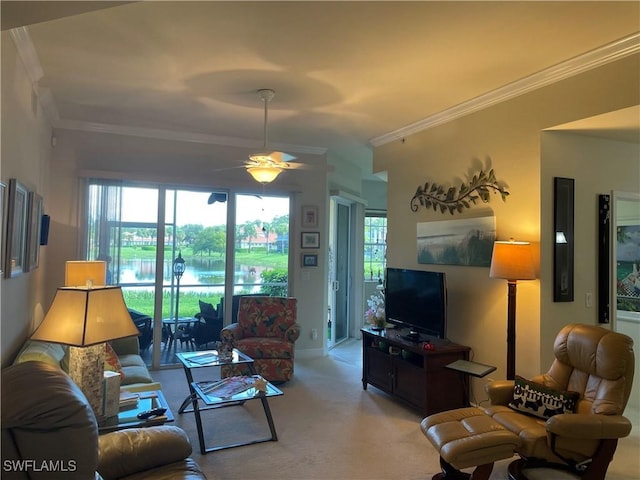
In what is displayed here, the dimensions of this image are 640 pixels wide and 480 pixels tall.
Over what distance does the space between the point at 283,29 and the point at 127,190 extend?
10.6 ft

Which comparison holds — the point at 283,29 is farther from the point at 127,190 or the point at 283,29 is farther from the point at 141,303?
the point at 141,303

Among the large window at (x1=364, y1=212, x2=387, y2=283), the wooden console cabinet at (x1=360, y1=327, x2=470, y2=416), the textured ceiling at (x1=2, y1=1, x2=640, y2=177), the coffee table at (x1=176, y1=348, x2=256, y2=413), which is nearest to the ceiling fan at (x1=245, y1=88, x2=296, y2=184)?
the textured ceiling at (x1=2, y1=1, x2=640, y2=177)

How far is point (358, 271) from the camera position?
7148mm

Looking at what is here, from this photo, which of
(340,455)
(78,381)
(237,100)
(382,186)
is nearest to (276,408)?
(340,455)

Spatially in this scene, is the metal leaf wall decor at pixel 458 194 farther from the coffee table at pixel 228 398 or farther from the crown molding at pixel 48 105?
the crown molding at pixel 48 105

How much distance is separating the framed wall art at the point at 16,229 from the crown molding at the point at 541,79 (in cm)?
357

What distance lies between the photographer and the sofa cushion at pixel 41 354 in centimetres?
276

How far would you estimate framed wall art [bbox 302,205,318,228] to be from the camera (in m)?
5.95

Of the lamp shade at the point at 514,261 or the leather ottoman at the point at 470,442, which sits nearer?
the leather ottoman at the point at 470,442

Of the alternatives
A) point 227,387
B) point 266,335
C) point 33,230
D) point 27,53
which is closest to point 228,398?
point 227,387

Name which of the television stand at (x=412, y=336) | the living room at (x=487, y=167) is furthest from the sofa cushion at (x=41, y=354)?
the television stand at (x=412, y=336)

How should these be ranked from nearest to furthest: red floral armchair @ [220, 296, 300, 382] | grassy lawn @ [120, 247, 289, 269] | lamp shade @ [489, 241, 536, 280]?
lamp shade @ [489, 241, 536, 280]
red floral armchair @ [220, 296, 300, 382]
grassy lawn @ [120, 247, 289, 269]

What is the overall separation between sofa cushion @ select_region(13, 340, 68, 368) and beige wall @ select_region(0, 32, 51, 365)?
0.10m

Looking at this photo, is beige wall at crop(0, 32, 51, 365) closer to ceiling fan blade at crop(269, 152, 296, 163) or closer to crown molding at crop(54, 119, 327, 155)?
crown molding at crop(54, 119, 327, 155)
